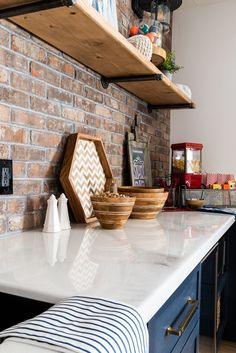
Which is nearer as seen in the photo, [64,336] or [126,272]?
[64,336]

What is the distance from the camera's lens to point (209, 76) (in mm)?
3023

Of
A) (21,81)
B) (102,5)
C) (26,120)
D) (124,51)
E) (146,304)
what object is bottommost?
(146,304)

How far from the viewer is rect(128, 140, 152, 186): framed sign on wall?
7.30ft

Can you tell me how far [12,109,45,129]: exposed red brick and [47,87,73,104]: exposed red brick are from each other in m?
0.12

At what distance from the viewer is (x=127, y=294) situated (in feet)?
2.31

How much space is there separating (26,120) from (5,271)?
664 mm

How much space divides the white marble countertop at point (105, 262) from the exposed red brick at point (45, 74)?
24.8 inches

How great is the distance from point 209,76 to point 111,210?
6.82 feet

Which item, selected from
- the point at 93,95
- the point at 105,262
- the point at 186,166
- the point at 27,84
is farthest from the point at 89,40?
the point at 186,166

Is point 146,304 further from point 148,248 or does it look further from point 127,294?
point 148,248

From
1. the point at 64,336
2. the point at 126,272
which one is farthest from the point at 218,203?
the point at 64,336

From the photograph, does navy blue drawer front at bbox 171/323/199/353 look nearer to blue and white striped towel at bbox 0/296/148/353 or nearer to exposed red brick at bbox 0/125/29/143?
blue and white striped towel at bbox 0/296/148/353

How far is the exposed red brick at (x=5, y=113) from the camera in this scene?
1.20 meters

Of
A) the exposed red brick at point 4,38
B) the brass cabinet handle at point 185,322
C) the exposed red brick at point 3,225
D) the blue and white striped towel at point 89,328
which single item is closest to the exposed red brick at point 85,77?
the exposed red brick at point 4,38
